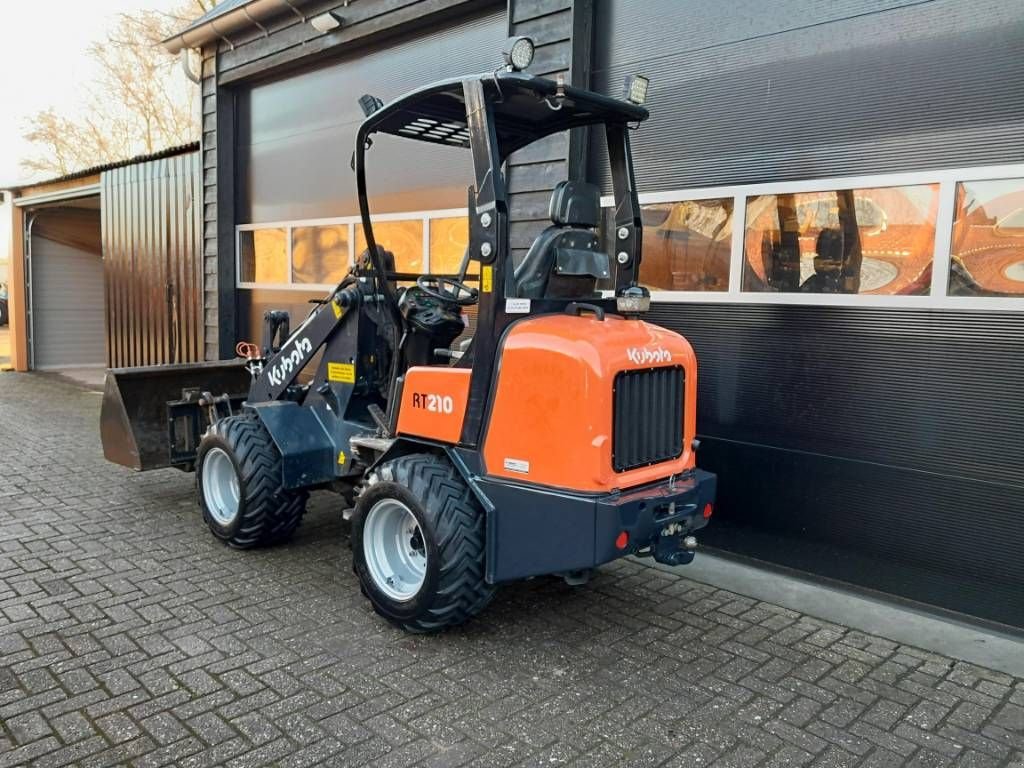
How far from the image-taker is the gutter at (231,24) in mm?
8918

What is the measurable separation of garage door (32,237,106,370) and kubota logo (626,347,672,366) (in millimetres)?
14992

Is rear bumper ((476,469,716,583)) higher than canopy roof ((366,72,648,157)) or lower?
lower

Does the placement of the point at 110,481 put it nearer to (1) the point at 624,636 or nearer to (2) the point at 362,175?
(2) the point at 362,175

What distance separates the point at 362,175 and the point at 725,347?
264 centimetres

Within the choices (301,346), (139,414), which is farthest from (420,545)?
(139,414)

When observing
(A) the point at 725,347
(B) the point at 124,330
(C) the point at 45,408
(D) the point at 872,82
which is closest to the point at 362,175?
(A) the point at 725,347

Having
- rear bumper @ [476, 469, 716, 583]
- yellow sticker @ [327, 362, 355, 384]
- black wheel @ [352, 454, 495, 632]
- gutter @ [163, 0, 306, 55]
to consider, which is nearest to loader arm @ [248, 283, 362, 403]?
yellow sticker @ [327, 362, 355, 384]

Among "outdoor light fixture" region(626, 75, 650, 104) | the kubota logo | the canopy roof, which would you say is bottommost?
the kubota logo

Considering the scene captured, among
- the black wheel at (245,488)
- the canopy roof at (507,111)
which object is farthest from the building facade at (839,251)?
the black wheel at (245,488)

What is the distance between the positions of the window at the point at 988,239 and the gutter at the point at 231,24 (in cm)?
701

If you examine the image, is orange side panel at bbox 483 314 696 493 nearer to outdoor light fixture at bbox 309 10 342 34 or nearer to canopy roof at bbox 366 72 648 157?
canopy roof at bbox 366 72 648 157

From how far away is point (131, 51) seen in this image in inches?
1093

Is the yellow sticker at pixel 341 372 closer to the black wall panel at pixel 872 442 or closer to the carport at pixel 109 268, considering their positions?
the black wall panel at pixel 872 442

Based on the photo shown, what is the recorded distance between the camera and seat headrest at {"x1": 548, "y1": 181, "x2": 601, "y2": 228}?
13.6 ft
